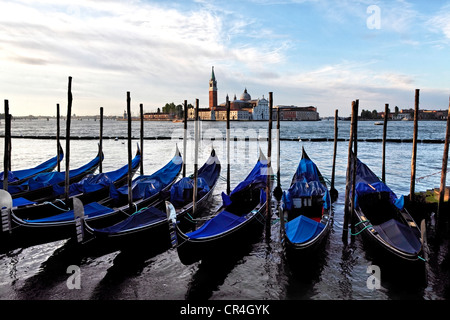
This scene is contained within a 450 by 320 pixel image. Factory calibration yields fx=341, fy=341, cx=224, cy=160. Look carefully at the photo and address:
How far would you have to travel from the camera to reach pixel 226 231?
6.36 meters

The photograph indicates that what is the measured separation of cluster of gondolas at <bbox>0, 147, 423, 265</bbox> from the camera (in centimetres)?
593

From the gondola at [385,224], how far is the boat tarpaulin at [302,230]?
1039mm

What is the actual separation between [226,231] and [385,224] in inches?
120

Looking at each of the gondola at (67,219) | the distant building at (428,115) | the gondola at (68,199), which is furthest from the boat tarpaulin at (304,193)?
the distant building at (428,115)

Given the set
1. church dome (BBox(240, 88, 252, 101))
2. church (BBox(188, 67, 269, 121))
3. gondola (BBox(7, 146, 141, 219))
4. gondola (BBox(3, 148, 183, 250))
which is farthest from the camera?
church dome (BBox(240, 88, 252, 101))

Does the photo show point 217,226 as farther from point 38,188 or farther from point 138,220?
point 38,188

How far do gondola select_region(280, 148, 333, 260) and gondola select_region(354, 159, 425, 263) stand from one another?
0.78m

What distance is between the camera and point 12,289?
5.43 meters

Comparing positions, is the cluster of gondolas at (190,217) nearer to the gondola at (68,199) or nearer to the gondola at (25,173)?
the gondola at (68,199)

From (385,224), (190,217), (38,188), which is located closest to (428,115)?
(385,224)

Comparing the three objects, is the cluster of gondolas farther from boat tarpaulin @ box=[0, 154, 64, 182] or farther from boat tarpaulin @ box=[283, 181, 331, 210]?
boat tarpaulin @ box=[0, 154, 64, 182]

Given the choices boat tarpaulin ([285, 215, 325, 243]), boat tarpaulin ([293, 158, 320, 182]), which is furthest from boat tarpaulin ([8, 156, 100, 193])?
boat tarpaulin ([285, 215, 325, 243])
